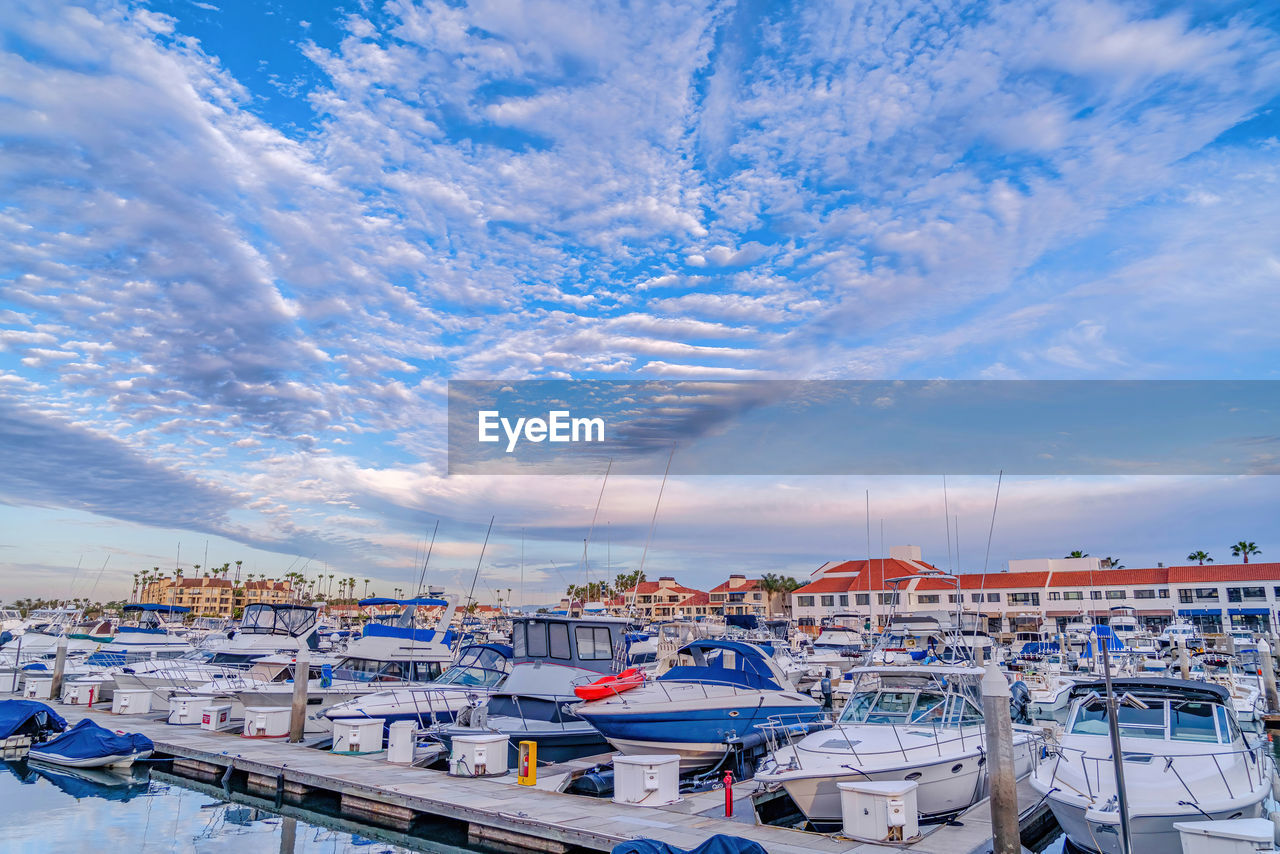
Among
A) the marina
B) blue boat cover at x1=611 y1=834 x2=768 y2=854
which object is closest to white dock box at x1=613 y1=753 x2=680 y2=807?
the marina

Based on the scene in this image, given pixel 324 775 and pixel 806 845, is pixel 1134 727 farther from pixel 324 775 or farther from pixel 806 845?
pixel 324 775

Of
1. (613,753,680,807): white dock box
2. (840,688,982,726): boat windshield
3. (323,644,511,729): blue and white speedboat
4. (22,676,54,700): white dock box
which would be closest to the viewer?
(613,753,680,807): white dock box

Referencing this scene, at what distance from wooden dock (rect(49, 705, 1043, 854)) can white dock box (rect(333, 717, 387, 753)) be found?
0.42 meters

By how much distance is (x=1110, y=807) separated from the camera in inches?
430

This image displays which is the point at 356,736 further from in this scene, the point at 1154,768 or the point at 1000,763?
the point at 1154,768

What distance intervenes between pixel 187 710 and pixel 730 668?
15.5 meters

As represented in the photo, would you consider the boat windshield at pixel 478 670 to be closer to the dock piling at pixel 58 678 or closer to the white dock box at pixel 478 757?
the white dock box at pixel 478 757

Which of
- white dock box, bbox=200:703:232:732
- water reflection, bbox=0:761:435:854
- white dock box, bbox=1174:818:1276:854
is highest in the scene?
white dock box, bbox=1174:818:1276:854

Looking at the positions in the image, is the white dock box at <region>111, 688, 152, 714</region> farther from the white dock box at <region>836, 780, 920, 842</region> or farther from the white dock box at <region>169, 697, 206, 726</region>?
the white dock box at <region>836, 780, 920, 842</region>

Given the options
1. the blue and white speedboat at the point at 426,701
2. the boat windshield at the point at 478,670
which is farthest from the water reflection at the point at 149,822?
the boat windshield at the point at 478,670

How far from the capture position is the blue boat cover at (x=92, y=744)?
728 inches

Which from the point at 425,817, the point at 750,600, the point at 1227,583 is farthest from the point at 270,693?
the point at 750,600

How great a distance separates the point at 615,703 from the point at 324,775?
5910 mm

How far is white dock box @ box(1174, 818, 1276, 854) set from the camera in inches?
346
